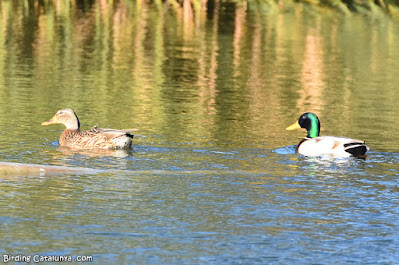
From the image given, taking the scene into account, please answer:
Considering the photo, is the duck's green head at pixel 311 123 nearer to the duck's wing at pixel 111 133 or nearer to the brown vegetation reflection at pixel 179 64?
the brown vegetation reflection at pixel 179 64

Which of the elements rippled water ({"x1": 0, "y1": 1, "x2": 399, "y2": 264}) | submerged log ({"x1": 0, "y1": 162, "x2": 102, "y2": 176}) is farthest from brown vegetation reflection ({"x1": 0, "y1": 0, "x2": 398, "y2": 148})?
submerged log ({"x1": 0, "y1": 162, "x2": 102, "y2": 176})

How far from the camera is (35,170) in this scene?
13.0 meters

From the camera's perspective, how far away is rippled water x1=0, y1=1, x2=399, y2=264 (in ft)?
32.8

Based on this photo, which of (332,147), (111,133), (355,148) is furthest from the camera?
(111,133)

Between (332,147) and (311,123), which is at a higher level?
(311,123)

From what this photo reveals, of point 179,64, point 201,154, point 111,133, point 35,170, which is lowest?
point 201,154

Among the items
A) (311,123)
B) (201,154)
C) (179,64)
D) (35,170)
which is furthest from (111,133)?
(179,64)

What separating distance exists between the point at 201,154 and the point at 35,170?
3161mm

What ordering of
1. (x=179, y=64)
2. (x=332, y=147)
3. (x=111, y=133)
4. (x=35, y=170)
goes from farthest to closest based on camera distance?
(x=179, y=64)
(x=111, y=133)
(x=332, y=147)
(x=35, y=170)

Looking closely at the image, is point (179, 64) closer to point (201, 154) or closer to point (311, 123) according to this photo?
point (311, 123)

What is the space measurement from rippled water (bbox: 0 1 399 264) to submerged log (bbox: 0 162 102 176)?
125 millimetres

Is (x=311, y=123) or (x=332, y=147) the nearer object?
(x=332, y=147)

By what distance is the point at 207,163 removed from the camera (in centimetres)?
1434

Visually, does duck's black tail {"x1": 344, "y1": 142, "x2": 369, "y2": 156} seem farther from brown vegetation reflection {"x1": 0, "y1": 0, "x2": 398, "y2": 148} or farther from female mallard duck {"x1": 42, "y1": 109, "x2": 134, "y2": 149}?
female mallard duck {"x1": 42, "y1": 109, "x2": 134, "y2": 149}
